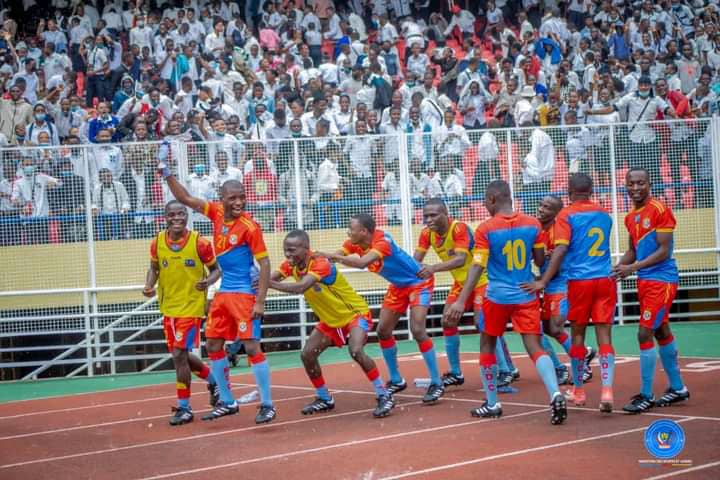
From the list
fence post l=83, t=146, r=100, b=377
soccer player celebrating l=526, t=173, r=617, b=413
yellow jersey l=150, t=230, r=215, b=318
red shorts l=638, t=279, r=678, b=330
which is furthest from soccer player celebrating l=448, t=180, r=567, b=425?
fence post l=83, t=146, r=100, b=377

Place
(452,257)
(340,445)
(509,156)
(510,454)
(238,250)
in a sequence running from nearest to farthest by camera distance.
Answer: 1. (510,454)
2. (340,445)
3. (238,250)
4. (452,257)
5. (509,156)

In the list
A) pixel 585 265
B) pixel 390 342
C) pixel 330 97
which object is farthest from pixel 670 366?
pixel 330 97

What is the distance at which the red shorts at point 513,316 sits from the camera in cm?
956

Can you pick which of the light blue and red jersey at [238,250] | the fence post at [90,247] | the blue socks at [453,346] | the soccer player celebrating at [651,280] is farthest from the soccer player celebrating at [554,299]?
the fence post at [90,247]

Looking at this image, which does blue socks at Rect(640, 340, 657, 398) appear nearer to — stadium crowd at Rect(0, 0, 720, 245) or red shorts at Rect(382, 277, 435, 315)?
red shorts at Rect(382, 277, 435, 315)

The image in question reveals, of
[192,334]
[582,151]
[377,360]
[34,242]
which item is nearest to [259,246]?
[192,334]

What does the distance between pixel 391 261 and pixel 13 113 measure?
1181cm

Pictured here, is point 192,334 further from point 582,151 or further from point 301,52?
point 301,52

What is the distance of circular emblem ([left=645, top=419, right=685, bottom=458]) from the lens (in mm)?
7953

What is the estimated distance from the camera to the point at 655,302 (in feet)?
32.4

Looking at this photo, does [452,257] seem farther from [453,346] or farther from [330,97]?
[330,97]

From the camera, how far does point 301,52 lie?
24328 millimetres

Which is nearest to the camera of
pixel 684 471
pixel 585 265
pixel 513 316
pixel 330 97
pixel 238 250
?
pixel 684 471

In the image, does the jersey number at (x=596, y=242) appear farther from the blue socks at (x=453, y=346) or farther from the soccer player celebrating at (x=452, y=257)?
the blue socks at (x=453, y=346)
